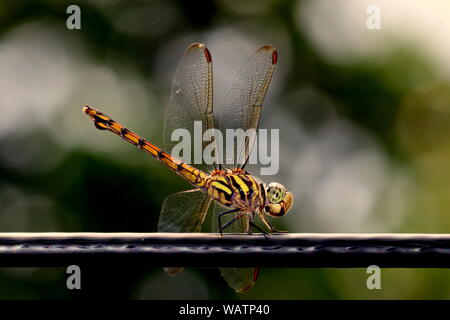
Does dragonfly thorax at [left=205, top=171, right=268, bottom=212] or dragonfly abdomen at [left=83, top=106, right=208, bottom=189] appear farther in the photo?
dragonfly abdomen at [left=83, top=106, right=208, bottom=189]

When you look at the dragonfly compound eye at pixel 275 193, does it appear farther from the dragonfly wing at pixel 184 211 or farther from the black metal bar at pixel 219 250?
the black metal bar at pixel 219 250

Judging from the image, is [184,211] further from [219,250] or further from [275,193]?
[219,250]

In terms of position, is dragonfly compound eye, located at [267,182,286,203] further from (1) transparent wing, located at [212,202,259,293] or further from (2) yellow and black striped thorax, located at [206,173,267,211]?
(1) transparent wing, located at [212,202,259,293]

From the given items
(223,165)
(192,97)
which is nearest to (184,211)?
(223,165)

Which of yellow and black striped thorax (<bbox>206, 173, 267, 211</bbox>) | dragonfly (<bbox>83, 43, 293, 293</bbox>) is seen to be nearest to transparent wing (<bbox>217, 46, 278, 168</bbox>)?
dragonfly (<bbox>83, 43, 293, 293</bbox>)

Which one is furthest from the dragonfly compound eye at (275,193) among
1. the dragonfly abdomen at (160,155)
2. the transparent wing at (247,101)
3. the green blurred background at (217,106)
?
the green blurred background at (217,106)
